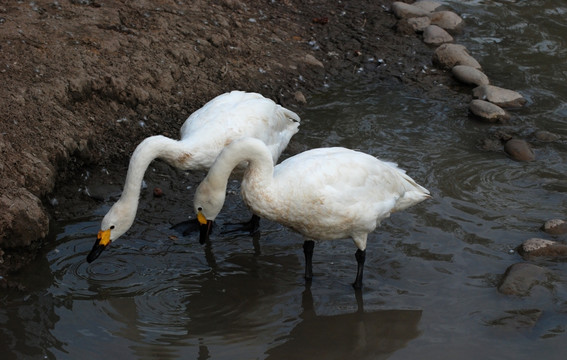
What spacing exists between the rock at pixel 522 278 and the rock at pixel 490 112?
336 centimetres

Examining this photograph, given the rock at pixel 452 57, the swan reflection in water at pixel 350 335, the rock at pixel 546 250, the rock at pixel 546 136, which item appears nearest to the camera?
the swan reflection in water at pixel 350 335

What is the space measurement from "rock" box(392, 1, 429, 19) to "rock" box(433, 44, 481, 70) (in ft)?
4.54

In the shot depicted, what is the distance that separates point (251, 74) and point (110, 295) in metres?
4.44

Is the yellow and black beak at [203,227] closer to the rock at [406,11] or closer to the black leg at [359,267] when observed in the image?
the black leg at [359,267]

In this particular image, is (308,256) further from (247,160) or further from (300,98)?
(300,98)

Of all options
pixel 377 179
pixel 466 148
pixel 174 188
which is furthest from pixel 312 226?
pixel 466 148

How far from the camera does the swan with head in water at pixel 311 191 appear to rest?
5.73 meters

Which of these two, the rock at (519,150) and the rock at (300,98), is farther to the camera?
the rock at (300,98)

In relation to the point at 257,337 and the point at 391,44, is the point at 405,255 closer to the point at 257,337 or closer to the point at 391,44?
the point at 257,337

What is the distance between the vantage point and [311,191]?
572 cm

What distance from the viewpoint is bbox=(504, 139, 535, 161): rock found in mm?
8250

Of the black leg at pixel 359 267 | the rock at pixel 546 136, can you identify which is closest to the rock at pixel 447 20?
the rock at pixel 546 136

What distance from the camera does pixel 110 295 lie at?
5949mm

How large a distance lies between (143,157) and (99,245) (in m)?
0.80
